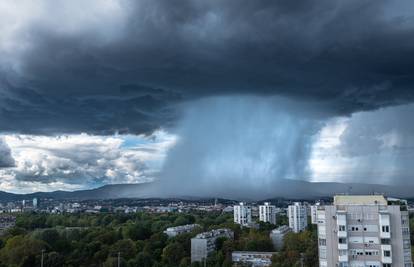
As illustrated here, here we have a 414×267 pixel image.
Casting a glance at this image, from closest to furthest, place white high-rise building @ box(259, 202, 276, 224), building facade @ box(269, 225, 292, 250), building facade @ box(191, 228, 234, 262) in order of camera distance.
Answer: building facade @ box(191, 228, 234, 262), building facade @ box(269, 225, 292, 250), white high-rise building @ box(259, 202, 276, 224)

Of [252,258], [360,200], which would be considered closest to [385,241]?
[360,200]

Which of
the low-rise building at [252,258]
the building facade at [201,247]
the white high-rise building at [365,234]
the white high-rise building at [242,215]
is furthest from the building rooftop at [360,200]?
the white high-rise building at [242,215]

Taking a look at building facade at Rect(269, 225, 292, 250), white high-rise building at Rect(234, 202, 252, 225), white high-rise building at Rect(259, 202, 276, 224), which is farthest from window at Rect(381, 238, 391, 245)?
white high-rise building at Rect(259, 202, 276, 224)

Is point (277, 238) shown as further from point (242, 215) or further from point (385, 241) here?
point (242, 215)

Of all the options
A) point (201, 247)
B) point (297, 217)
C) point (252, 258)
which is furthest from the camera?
point (297, 217)

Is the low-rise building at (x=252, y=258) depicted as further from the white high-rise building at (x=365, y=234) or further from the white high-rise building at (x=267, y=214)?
the white high-rise building at (x=267, y=214)

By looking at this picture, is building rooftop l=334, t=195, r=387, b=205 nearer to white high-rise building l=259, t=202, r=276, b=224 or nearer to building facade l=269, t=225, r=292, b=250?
building facade l=269, t=225, r=292, b=250
